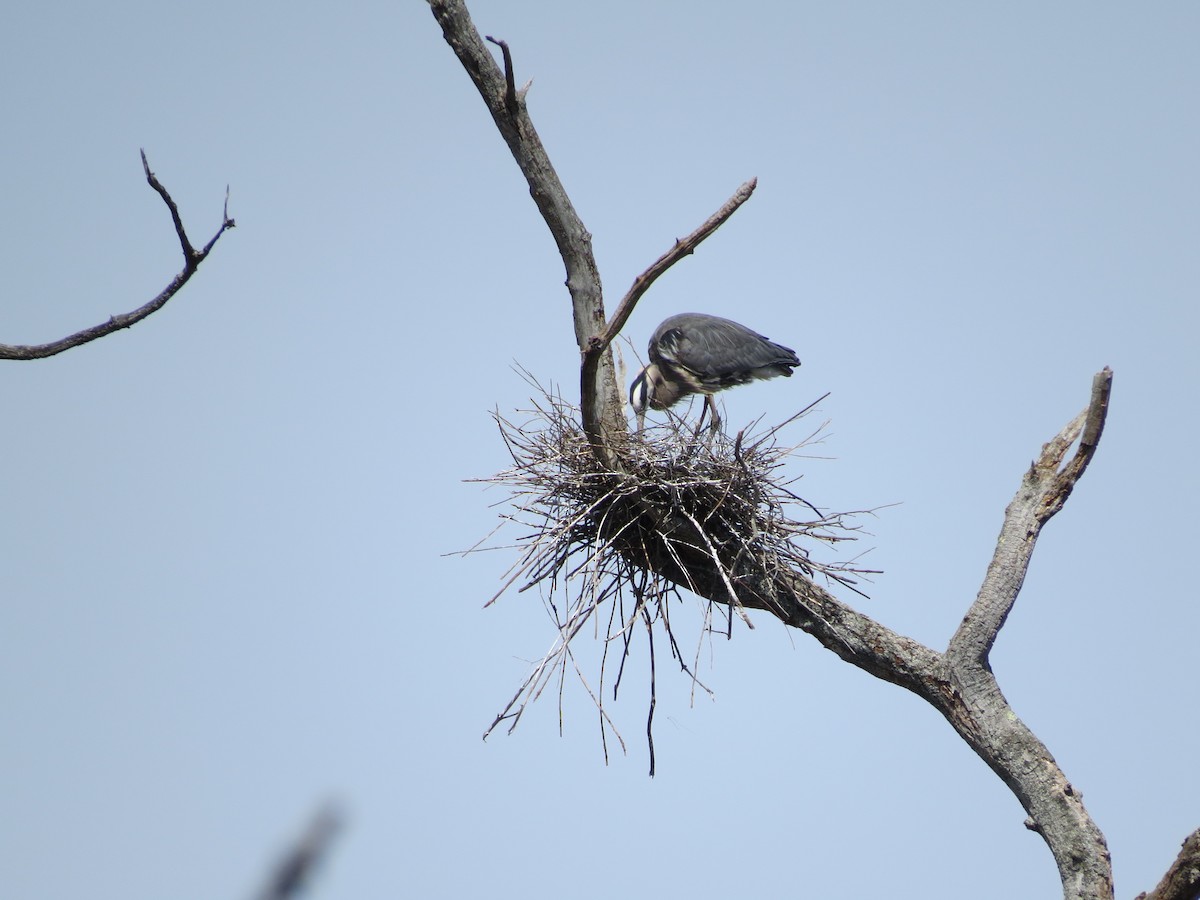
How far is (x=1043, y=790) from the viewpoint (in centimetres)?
395

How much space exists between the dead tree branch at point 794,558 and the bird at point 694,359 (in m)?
2.65

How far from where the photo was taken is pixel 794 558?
4.37 m

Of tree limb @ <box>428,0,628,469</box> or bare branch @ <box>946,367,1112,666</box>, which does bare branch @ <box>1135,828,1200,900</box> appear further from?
tree limb @ <box>428,0,628,469</box>

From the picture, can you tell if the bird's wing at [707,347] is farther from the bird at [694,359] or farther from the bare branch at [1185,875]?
the bare branch at [1185,875]

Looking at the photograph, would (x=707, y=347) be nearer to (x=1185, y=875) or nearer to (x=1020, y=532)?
(x=1020, y=532)

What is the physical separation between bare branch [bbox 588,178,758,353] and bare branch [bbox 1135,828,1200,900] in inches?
89.7

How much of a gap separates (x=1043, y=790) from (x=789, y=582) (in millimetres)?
1141

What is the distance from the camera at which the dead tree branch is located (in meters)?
4.02

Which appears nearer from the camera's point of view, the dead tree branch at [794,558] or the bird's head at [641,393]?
the dead tree branch at [794,558]

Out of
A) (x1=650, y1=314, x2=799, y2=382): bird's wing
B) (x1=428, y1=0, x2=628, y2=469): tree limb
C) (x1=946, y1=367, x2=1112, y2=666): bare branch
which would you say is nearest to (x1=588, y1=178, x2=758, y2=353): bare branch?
(x1=428, y1=0, x2=628, y2=469): tree limb

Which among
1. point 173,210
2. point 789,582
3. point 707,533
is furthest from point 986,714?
point 173,210

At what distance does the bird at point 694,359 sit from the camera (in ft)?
23.7

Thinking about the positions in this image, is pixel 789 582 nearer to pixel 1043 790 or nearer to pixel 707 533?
pixel 707 533

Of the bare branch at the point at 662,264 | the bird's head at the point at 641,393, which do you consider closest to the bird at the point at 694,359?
the bird's head at the point at 641,393
